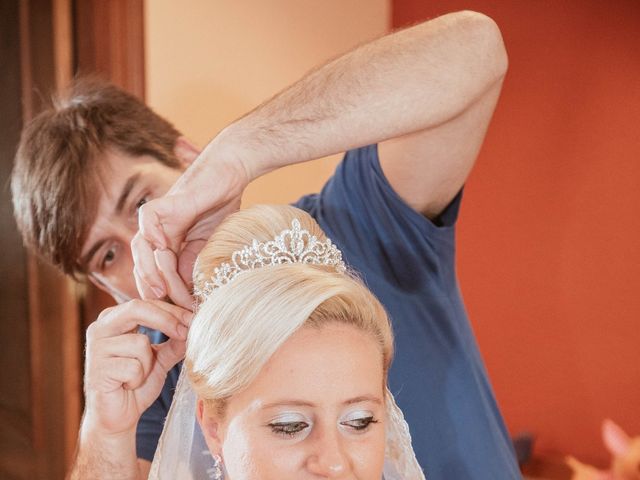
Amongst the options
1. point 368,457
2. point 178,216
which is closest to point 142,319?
point 178,216

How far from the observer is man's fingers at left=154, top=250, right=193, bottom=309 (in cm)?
116

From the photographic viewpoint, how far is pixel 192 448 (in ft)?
4.28

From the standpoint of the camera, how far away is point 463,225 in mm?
3301

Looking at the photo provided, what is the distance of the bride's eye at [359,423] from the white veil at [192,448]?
16cm

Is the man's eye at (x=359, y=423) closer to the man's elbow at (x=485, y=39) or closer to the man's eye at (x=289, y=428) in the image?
the man's eye at (x=289, y=428)

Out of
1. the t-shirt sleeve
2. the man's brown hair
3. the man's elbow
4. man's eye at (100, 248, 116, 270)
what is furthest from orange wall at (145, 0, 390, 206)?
the man's elbow

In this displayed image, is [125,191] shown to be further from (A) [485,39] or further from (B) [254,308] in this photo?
(A) [485,39]

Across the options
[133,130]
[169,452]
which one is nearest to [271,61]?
[133,130]

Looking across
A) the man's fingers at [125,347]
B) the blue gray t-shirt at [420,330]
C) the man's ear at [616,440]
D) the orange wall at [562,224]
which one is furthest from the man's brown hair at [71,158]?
the man's ear at [616,440]

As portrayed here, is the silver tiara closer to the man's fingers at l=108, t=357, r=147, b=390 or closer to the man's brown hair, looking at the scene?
the man's fingers at l=108, t=357, r=147, b=390

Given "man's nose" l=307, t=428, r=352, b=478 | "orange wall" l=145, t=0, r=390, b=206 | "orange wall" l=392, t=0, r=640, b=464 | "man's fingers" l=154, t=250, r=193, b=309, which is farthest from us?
"orange wall" l=392, t=0, r=640, b=464

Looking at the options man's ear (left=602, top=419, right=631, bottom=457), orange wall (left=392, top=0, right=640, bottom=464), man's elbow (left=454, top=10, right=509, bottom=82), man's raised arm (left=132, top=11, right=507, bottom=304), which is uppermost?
man's elbow (left=454, top=10, right=509, bottom=82)

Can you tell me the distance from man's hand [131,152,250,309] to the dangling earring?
233 millimetres

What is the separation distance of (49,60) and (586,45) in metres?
1.87
